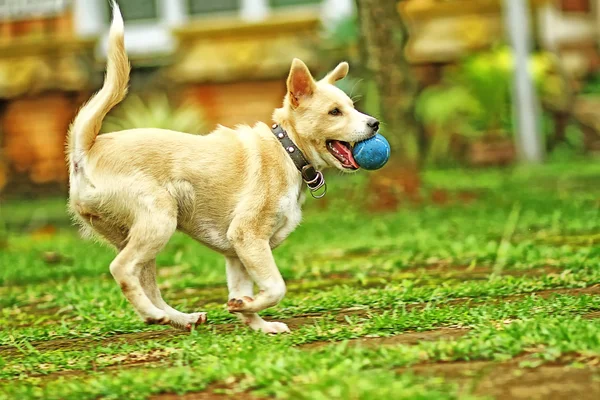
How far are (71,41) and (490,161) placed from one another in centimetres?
755

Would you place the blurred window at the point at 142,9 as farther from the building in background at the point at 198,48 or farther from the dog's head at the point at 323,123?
the dog's head at the point at 323,123

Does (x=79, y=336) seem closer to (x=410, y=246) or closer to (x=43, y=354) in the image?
(x=43, y=354)

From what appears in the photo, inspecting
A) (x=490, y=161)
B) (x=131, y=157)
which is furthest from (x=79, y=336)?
(x=490, y=161)

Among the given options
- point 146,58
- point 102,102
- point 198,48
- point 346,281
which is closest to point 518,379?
point 102,102

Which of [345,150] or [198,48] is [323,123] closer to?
A: [345,150]

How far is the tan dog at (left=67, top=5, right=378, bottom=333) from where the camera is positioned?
5090mm

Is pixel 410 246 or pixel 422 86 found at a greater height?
pixel 422 86

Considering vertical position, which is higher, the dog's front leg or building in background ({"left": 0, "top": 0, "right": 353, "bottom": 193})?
building in background ({"left": 0, "top": 0, "right": 353, "bottom": 193})

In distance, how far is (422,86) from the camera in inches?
686

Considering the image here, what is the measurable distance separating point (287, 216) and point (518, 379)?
2003 millimetres

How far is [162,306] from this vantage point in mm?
5430

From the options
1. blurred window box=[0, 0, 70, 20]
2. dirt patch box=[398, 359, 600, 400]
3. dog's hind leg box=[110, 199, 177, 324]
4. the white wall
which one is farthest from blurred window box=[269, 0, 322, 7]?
dirt patch box=[398, 359, 600, 400]

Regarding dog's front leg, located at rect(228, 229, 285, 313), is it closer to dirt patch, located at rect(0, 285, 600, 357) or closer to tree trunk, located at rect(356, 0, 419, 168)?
dirt patch, located at rect(0, 285, 600, 357)

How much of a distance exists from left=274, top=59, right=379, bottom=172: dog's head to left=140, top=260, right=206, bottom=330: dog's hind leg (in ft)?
3.35
